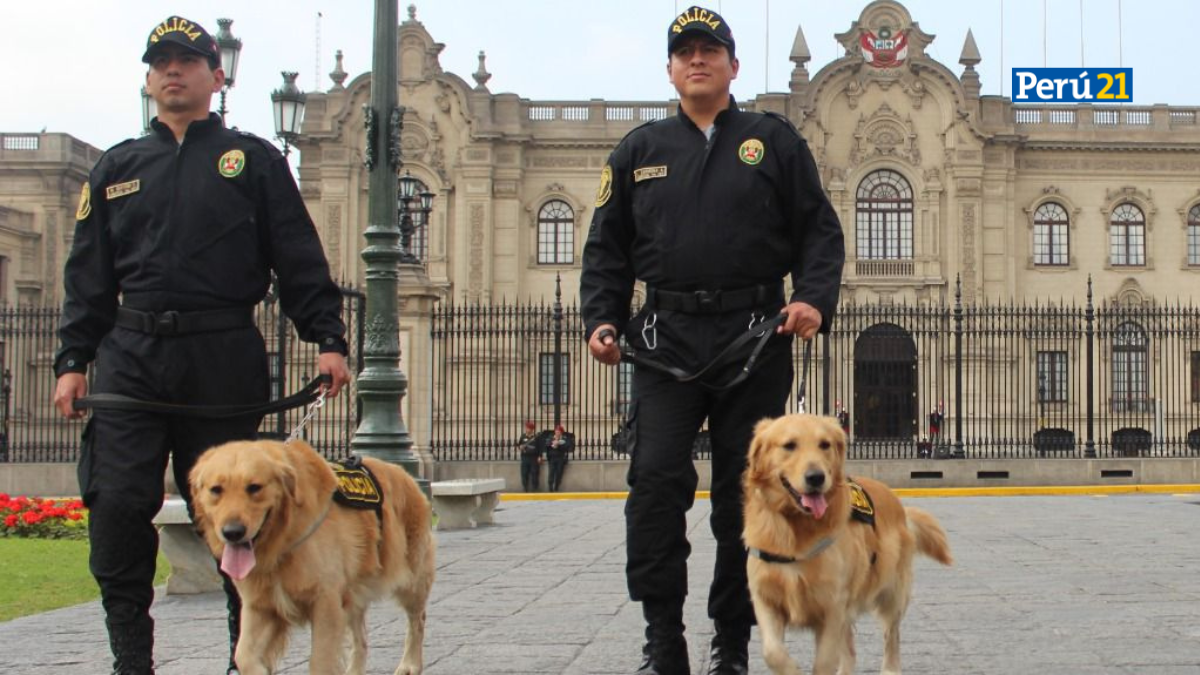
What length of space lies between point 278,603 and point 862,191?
39418 mm

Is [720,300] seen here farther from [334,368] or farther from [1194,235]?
[1194,235]

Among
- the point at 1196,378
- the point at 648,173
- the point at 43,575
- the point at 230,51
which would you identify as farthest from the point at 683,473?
the point at 1196,378

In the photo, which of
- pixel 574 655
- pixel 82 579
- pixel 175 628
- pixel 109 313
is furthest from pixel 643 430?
pixel 82 579

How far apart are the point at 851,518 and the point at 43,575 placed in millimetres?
6770

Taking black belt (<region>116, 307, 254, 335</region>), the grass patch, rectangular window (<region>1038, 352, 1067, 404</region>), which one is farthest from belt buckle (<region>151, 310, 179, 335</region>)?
rectangular window (<region>1038, 352, 1067, 404</region>)

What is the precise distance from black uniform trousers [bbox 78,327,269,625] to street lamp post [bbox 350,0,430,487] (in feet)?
→ 24.2

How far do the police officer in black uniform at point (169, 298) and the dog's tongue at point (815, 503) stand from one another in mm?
1667

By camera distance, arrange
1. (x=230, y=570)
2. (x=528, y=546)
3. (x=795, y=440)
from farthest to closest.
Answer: (x=528, y=546)
(x=795, y=440)
(x=230, y=570)

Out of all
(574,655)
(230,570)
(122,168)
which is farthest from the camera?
(574,655)

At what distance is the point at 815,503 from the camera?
427 cm

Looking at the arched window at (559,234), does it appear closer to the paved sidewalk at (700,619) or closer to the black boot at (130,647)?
the paved sidewalk at (700,619)

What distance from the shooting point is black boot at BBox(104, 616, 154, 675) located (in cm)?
438

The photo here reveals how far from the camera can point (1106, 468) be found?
2325 cm

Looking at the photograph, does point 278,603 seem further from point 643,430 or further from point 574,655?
point 574,655
